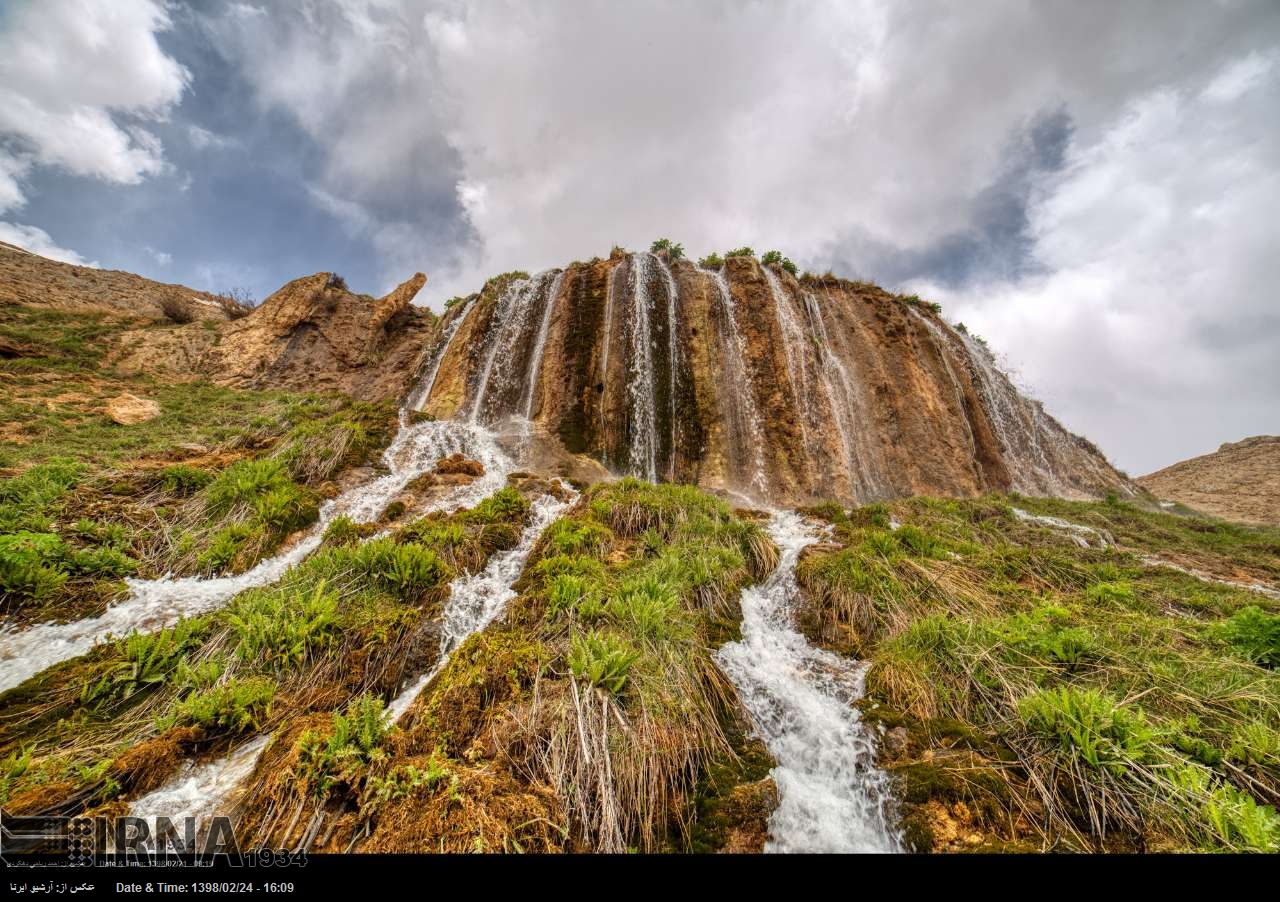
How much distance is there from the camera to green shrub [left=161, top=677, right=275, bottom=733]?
339cm

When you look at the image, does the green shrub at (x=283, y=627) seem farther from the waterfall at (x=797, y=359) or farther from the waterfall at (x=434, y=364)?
the waterfall at (x=797, y=359)

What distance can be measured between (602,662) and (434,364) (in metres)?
17.9

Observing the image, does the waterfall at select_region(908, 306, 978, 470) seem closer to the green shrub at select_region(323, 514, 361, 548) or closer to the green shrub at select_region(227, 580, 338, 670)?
the green shrub at select_region(323, 514, 361, 548)

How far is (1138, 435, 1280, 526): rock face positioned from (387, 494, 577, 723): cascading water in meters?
31.9

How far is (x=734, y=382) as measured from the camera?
54.6ft

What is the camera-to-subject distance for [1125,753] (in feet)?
9.23

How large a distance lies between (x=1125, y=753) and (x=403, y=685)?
6065 mm

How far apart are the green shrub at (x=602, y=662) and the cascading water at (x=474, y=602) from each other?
5.28 ft

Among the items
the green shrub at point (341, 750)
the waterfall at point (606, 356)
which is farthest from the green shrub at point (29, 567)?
the waterfall at point (606, 356)

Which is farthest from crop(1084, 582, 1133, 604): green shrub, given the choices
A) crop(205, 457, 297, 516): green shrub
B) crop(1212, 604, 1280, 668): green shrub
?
crop(205, 457, 297, 516): green shrub

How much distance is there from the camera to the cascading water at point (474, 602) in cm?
451
